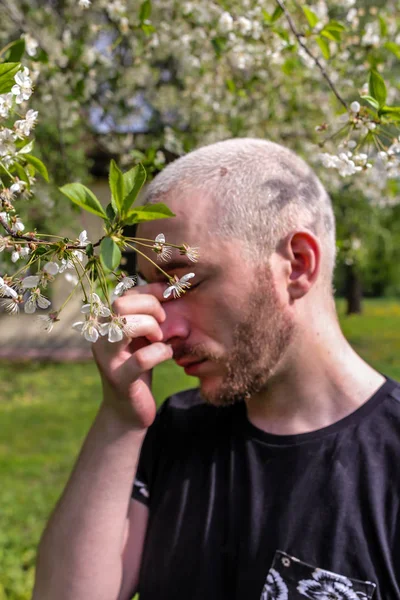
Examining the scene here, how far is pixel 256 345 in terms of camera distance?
5.15 feet

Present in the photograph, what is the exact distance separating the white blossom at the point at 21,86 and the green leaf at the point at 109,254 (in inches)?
12.4

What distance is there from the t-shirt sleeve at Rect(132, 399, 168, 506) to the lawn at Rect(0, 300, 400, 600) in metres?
1.93

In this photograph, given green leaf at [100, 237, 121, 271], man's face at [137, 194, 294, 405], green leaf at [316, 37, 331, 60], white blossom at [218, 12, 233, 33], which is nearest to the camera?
green leaf at [100, 237, 121, 271]

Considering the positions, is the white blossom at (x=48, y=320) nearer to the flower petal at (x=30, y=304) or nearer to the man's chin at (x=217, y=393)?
the flower petal at (x=30, y=304)

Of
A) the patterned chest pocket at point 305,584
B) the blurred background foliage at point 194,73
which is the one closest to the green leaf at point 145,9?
the blurred background foliage at point 194,73

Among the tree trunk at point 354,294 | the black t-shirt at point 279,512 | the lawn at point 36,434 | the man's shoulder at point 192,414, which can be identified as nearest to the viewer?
the black t-shirt at point 279,512

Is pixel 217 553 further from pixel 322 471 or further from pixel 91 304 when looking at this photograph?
pixel 91 304

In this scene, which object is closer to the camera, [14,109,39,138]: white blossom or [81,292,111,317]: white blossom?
[81,292,111,317]: white blossom

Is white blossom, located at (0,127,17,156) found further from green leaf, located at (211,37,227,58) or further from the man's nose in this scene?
green leaf, located at (211,37,227,58)

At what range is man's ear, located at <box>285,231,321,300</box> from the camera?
1.60 metres

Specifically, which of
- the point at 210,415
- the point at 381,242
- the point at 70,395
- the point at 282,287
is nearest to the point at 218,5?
the point at 282,287

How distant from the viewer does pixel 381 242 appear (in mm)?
18906

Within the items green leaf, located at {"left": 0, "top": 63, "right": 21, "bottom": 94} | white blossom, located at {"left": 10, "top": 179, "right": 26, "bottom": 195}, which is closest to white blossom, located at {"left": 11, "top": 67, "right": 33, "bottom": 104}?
green leaf, located at {"left": 0, "top": 63, "right": 21, "bottom": 94}

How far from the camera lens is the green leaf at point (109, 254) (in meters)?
0.80
